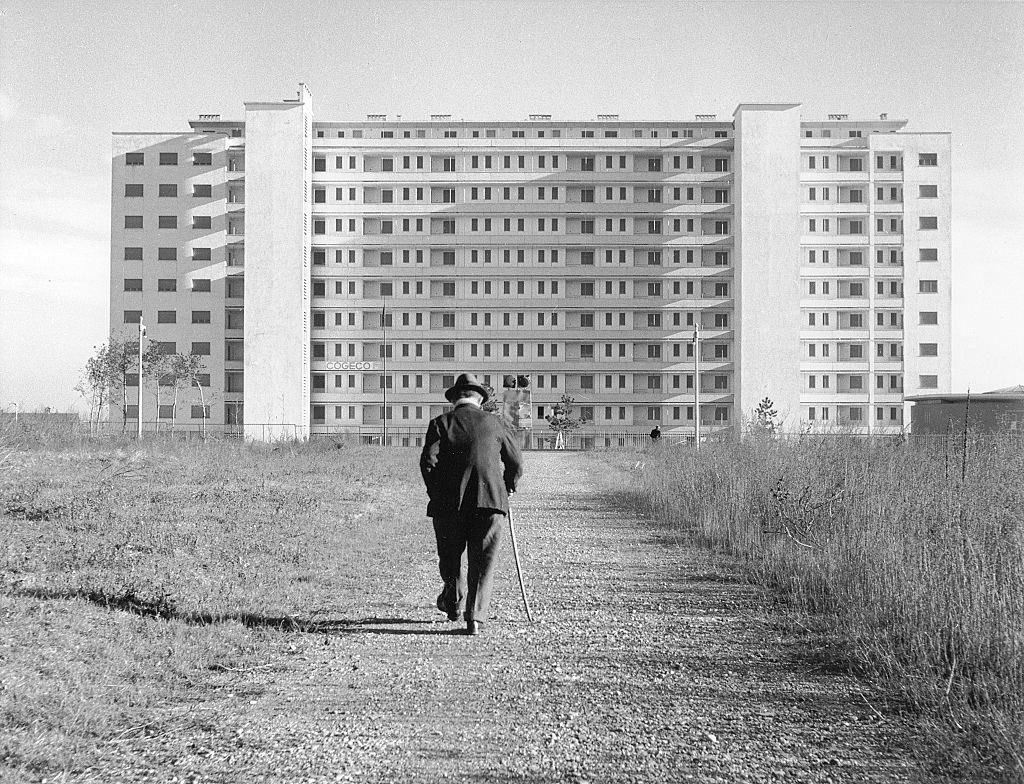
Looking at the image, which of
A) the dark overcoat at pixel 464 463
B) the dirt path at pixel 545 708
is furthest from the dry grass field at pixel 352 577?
the dark overcoat at pixel 464 463

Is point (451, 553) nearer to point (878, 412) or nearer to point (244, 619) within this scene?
point (244, 619)

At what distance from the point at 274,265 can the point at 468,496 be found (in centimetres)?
A: 8787

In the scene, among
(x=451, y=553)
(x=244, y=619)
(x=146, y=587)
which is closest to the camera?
(x=451, y=553)

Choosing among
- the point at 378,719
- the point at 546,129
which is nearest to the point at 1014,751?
the point at 378,719

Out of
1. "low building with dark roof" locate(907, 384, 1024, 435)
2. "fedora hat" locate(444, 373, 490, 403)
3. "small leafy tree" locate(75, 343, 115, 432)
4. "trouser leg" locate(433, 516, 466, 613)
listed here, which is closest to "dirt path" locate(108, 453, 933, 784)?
"trouser leg" locate(433, 516, 466, 613)

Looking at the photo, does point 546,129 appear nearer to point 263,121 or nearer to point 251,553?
point 263,121

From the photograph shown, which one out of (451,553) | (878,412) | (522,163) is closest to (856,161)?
(878,412)

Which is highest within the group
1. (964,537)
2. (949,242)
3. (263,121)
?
(263,121)

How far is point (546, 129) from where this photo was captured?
102625 mm

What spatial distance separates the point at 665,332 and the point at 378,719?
93375mm

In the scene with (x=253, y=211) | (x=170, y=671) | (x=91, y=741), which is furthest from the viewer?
(x=253, y=211)

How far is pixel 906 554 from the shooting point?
9453 mm

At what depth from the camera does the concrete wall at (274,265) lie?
303 ft

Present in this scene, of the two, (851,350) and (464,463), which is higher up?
(851,350)
